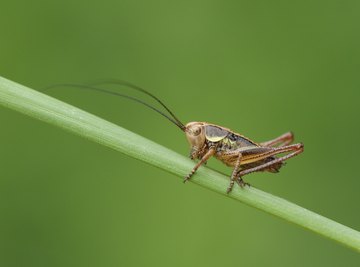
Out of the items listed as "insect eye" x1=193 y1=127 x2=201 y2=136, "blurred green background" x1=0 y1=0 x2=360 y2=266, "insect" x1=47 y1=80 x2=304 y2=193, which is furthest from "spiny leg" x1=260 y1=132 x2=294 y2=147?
"blurred green background" x1=0 y1=0 x2=360 y2=266

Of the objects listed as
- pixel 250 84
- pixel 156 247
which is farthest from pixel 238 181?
pixel 250 84

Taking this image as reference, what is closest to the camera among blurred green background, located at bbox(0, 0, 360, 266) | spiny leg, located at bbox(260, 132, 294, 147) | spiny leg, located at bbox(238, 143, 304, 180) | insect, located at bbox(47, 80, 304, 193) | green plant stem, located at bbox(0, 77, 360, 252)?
green plant stem, located at bbox(0, 77, 360, 252)

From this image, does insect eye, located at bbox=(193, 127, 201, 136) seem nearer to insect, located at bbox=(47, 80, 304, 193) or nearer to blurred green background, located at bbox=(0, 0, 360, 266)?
insect, located at bbox=(47, 80, 304, 193)

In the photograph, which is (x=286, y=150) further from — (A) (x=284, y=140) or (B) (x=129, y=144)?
(B) (x=129, y=144)

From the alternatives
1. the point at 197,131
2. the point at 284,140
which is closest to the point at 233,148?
the point at 197,131

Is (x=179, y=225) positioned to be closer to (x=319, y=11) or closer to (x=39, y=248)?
(x=39, y=248)

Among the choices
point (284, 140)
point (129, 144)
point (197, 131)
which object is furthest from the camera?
point (284, 140)

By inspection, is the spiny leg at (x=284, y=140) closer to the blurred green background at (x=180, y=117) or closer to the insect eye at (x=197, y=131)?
the insect eye at (x=197, y=131)
